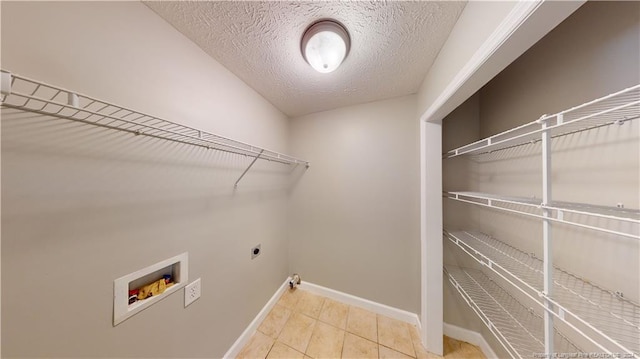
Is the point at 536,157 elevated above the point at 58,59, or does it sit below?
below

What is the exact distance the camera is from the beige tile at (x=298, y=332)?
1.42m

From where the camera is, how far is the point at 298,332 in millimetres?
1521

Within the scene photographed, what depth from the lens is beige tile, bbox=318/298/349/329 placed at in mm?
1622

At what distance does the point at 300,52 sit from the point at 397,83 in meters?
0.82

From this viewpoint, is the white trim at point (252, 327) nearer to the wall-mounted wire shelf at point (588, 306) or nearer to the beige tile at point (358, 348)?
the beige tile at point (358, 348)

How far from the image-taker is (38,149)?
0.57 meters

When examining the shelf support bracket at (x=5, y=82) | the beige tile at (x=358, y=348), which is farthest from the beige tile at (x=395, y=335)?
the shelf support bracket at (x=5, y=82)

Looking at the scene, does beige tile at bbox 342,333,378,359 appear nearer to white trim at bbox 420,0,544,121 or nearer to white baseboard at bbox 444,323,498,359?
white baseboard at bbox 444,323,498,359

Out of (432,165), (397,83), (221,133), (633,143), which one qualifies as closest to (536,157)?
(633,143)

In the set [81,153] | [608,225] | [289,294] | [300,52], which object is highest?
[300,52]

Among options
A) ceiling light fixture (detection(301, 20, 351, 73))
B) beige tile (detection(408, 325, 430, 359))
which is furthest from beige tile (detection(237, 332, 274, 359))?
ceiling light fixture (detection(301, 20, 351, 73))

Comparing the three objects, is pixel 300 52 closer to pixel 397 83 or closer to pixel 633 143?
pixel 397 83

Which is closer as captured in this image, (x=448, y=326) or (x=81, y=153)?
(x=81, y=153)

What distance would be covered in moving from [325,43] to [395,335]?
2201 mm
